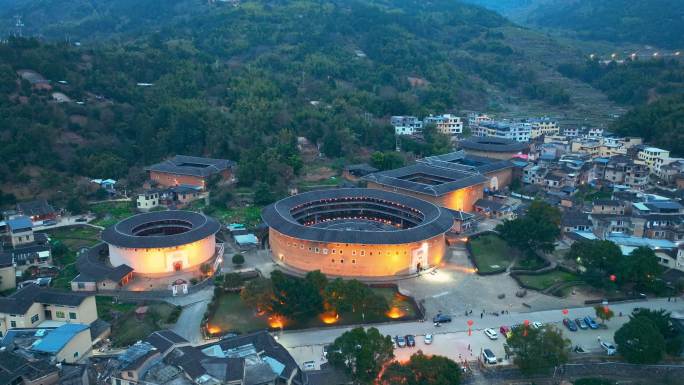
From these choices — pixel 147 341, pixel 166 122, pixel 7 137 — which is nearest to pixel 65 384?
pixel 147 341

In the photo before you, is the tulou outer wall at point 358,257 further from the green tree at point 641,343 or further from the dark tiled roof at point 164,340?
the green tree at point 641,343

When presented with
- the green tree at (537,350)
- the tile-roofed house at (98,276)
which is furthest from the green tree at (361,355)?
the tile-roofed house at (98,276)

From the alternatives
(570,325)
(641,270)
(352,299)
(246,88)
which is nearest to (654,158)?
(641,270)

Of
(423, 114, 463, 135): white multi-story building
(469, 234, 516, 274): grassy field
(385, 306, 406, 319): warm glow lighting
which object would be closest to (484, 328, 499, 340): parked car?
(385, 306, 406, 319): warm glow lighting

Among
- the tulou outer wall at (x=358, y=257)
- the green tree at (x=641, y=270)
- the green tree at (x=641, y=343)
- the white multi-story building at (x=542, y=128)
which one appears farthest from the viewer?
the white multi-story building at (x=542, y=128)

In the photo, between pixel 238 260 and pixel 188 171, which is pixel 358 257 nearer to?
pixel 238 260

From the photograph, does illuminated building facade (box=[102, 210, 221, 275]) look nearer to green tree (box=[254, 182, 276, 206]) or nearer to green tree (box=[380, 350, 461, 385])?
green tree (box=[254, 182, 276, 206])
